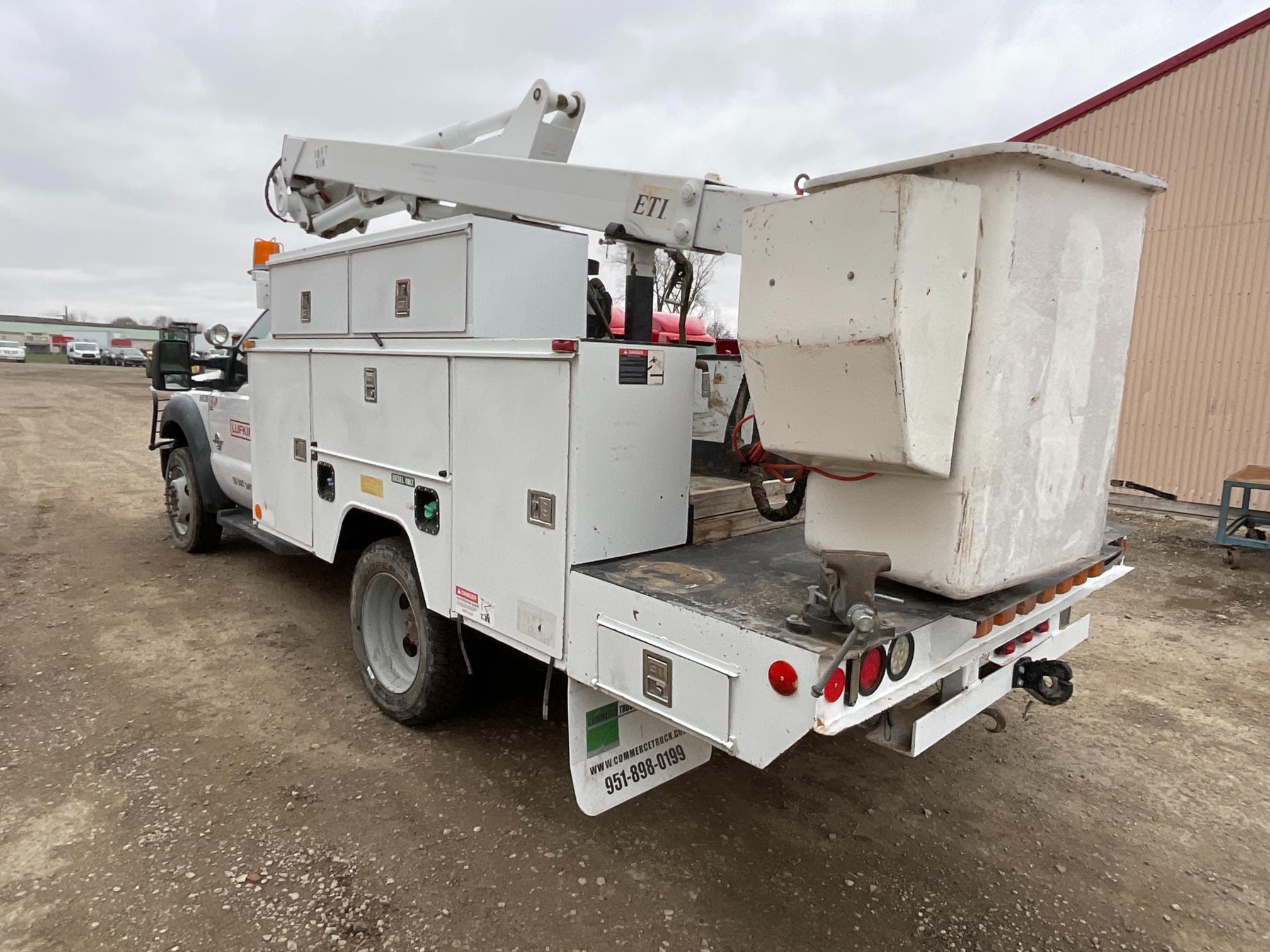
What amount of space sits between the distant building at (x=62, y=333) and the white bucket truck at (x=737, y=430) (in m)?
72.8

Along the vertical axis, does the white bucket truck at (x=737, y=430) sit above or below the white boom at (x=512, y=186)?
below

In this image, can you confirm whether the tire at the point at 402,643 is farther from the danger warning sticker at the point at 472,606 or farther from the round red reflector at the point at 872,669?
the round red reflector at the point at 872,669

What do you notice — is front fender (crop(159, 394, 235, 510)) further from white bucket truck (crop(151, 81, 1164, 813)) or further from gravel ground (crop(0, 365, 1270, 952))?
white bucket truck (crop(151, 81, 1164, 813))

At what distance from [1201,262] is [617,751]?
9.38m

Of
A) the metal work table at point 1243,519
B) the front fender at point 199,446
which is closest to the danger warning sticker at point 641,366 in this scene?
the front fender at point 199,446

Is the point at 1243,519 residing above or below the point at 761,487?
below

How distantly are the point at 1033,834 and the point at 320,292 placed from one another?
4129 millimetres

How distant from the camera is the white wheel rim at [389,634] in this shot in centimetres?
406

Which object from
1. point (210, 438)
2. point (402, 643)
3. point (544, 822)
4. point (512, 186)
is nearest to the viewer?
point (544, 822)

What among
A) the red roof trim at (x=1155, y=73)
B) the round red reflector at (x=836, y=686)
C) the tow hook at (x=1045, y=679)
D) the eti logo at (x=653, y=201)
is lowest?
the tow hook at (x=1045, y=679)

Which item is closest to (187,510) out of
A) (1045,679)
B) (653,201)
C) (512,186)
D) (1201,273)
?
(512,186)

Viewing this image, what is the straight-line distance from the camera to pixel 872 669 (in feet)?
7.21

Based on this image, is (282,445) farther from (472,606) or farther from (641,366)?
(641,366)

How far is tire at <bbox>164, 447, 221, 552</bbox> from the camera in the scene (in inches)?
259
